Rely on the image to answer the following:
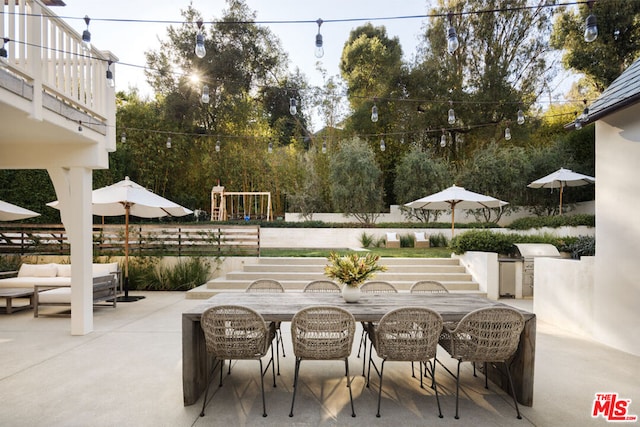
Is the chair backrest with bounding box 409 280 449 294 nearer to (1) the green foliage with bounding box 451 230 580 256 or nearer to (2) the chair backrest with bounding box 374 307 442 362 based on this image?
(2) the chair backrest with bounding box 374 307 442 362

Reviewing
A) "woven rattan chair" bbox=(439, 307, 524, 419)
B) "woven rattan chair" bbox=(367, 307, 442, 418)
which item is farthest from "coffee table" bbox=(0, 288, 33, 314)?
"woven rattan chair" bbox=(439, 307, 524, 419)

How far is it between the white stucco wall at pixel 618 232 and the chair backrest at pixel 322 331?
3.88m

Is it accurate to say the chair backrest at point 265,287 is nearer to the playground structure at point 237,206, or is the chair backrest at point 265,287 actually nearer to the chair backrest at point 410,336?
the chair backrest at point 410,336

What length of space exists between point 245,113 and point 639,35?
17.0 meters

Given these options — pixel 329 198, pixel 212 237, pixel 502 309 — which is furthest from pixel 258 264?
pixel 329 198

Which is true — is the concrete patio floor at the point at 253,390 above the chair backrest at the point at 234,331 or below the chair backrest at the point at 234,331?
below

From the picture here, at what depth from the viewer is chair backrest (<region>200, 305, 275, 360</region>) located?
304cm

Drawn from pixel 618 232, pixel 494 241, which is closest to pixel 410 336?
pixel 618 232

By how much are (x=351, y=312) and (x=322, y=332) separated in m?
0.31

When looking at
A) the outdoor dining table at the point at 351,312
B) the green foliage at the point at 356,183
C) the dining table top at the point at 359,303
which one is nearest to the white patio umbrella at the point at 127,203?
the dining table top at the point at 359,303

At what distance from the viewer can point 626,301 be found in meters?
4.63

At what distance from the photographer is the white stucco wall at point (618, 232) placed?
4.55 meters

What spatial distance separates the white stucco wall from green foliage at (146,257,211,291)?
779 cm

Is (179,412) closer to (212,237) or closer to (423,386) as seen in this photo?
(423,386)
